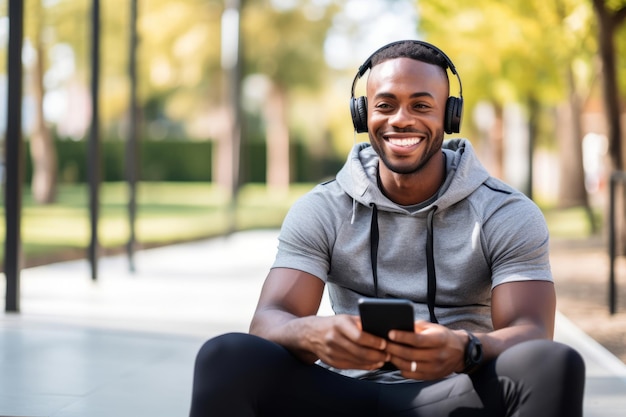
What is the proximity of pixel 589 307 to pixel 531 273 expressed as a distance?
5692 millimetres

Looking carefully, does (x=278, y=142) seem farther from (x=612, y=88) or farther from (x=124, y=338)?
(x=124, y=338)

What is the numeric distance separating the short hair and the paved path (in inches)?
77.3

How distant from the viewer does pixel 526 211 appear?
325 centimetres

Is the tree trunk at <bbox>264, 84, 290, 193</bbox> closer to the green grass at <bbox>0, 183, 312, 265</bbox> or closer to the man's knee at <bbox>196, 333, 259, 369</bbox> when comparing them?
the green grass at <bbox>0, 183, 312, 265</bbox>

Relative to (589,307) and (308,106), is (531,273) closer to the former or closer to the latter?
(589,307)

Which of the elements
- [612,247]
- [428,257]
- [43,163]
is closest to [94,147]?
[612,247]

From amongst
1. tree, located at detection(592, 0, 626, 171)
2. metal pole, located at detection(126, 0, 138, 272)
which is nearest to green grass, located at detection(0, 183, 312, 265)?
metal pole, located at detection(126, 0, 138, 272)

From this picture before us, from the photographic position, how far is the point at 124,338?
21.8ft

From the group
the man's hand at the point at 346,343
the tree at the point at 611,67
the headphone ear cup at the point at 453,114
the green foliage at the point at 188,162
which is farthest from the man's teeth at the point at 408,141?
the green foliage at the point at 188,162

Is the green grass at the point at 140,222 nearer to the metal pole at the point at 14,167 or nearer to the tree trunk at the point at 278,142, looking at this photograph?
the metal pole at the point at 14,167

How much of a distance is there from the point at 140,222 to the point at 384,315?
60.0 feet

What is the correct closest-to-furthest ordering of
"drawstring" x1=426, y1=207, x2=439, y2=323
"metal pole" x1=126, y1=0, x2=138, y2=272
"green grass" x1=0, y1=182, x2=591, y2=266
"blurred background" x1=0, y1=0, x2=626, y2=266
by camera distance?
"drawstring" x1=426, y1=207, x2=439, y2=323 → "metal pole" x1=126, y1=0, x2=138, y2=272 → "blurred background" x1=0, y1=0, x2=626, y2=266 → "green grass" x1=0, y1=182, x2=591, y2=266

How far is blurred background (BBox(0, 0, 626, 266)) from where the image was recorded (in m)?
12.7

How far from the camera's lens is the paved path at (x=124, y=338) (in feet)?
15.8
